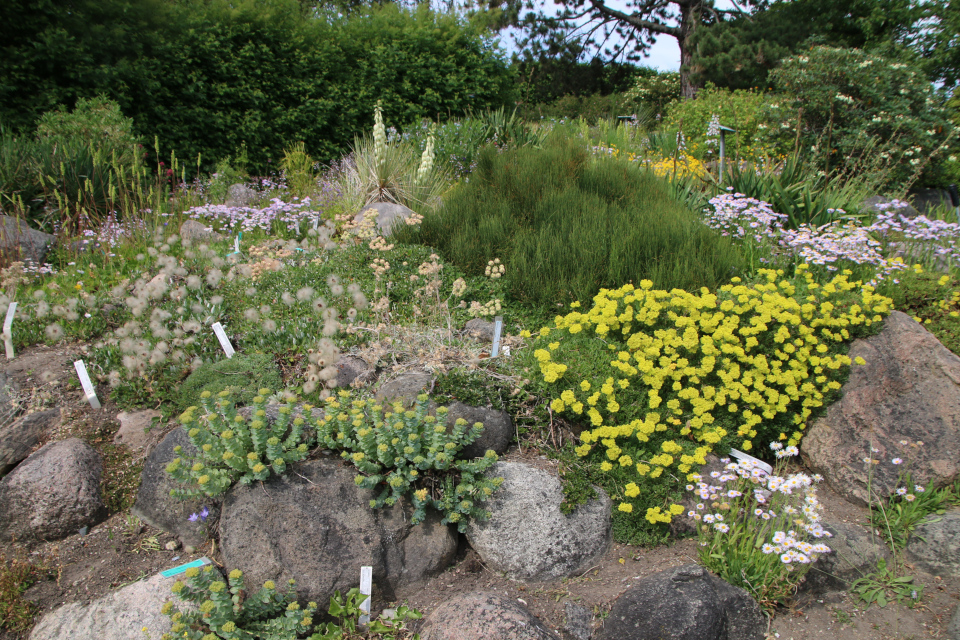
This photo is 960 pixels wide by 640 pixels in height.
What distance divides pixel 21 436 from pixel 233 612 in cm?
202

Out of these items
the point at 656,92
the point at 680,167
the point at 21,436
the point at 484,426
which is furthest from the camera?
the point at 656,92

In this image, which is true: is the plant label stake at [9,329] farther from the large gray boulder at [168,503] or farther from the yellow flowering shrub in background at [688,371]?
the yellow flowering shrub in background at [688,371]

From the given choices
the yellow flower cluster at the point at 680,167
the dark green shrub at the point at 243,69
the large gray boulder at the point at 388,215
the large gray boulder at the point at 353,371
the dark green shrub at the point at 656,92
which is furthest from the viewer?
the dark green shrub at the point at 656,92

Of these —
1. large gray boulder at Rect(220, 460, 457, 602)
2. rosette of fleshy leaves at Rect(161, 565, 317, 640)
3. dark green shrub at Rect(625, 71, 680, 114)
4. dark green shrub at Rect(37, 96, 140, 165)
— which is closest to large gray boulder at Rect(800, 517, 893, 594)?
large gray boulder at Rect(220, 460, 457, 602)

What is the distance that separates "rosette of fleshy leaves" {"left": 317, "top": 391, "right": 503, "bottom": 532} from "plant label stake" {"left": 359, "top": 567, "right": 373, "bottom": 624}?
29cm

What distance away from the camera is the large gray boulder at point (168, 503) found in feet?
9.61

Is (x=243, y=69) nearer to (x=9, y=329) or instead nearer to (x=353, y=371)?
(x=9, y=329)

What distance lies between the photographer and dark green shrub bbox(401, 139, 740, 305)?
173 inches

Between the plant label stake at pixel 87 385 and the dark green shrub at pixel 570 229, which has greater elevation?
the dark green shrub at pixel 570 229

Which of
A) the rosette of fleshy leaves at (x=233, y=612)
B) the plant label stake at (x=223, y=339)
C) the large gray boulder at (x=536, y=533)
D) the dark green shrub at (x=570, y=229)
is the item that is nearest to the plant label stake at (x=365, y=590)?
the rosette of fleshy leaves at (x=233, y=612)

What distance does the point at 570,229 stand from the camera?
196 inches

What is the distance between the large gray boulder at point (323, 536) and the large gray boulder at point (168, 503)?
29 cm

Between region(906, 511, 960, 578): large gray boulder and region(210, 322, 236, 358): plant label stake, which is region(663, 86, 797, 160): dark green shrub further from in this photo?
region(210, 322, 236, 358): plant label stake

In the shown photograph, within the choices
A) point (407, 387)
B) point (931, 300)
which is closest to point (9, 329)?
point (407, 387)
